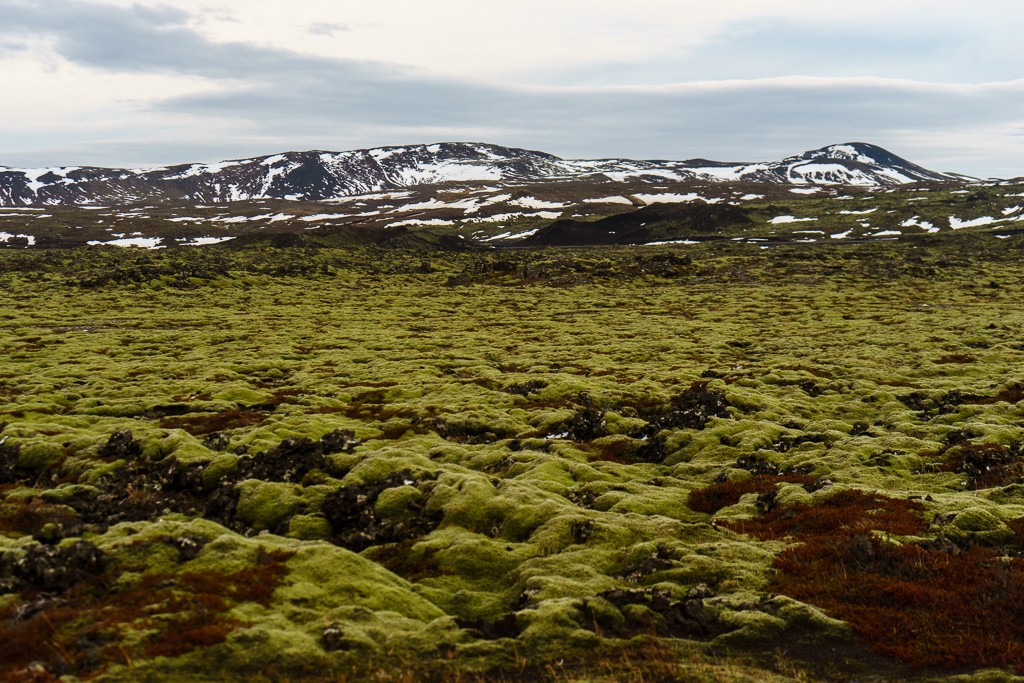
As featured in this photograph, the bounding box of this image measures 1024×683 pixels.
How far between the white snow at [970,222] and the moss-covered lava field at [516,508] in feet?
448


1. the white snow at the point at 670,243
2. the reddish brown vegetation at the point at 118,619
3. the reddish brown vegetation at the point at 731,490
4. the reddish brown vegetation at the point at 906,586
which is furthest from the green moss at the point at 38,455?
the white snow at the point at 670,243

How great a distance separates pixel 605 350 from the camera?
5000cm

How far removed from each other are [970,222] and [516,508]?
19279 centimetres

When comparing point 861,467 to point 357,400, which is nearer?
point 861,467

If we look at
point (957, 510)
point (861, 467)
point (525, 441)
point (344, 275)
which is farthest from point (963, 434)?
point (344, 275)

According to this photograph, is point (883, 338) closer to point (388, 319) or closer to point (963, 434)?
point (963, 434)

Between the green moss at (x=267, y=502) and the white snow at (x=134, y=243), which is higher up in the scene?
the white snow at (x=134, y=243)

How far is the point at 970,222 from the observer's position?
169m

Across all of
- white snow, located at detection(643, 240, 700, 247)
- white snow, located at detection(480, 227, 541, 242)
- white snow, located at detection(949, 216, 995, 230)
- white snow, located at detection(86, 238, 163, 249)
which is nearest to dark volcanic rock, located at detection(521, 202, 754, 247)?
white snow, located at detection(480, 227, 541, 242)

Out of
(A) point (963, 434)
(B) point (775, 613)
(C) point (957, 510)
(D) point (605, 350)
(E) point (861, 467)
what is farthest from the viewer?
(D) point (605, 350)

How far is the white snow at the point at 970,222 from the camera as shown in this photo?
165 metres

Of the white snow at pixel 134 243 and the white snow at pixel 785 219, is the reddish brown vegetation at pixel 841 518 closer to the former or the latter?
the white snow at pixel 134 243

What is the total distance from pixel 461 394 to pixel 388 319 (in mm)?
35144

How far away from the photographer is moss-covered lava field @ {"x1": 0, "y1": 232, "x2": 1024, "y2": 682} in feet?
36.0
